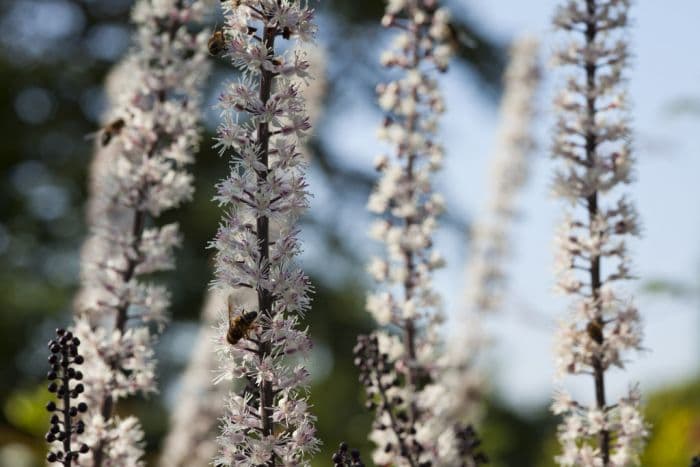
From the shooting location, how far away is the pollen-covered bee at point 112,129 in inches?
151

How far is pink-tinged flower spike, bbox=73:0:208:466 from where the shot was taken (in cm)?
322

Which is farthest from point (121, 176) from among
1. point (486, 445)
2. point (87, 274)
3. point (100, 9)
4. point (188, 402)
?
point (100, 9)

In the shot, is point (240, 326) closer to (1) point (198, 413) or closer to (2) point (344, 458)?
(2) point (344, 458)

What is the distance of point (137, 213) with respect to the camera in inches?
142

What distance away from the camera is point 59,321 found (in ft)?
50.3

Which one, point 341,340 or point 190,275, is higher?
point 190,275

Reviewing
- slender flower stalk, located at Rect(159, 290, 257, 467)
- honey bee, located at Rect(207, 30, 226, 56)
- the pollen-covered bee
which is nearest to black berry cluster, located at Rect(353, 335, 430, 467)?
honey bee, located at Rect(207, 30, 226, 56)

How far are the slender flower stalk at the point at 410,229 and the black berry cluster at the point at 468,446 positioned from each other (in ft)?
0.41

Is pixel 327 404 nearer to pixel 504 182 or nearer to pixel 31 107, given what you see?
pixel 31 107

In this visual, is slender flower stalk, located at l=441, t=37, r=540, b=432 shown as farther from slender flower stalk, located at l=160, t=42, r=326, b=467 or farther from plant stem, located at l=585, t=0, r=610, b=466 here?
plant stem, located at l=585, t=0, r=610, b=466

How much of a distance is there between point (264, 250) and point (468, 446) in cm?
113

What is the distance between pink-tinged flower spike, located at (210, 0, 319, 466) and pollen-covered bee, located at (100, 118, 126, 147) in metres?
1.53

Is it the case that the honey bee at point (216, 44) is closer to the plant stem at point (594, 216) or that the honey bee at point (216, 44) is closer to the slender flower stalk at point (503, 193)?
the plant stem at point (594, 216)

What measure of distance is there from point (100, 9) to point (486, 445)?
49.0 feet
